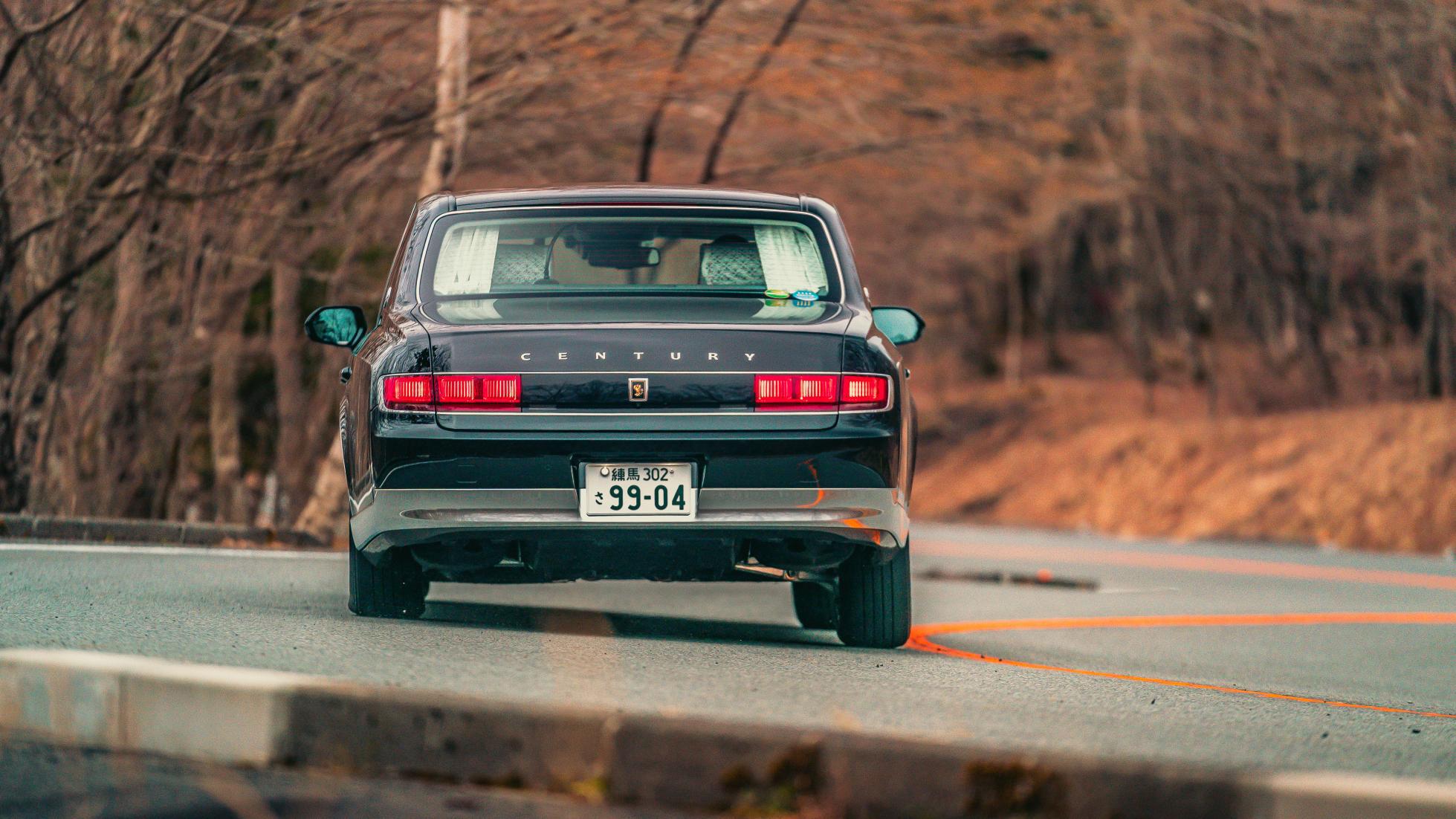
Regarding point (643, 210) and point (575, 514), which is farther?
point (643, 210)

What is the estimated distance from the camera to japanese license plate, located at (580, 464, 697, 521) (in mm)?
6723

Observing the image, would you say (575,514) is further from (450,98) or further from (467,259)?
(450,98)

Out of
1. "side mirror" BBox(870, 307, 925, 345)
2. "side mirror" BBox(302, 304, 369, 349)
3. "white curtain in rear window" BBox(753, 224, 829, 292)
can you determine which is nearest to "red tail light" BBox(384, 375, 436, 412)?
"side mirror" BBox(302, 304, 369, 349)

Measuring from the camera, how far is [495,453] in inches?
264

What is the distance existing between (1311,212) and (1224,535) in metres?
5.68

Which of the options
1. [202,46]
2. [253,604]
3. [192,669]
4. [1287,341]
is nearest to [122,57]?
[202,46]

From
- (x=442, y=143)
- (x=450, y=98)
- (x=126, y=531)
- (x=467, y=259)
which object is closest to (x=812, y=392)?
(x=467, y=259)

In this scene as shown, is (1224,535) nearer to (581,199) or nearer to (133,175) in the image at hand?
(133,175)

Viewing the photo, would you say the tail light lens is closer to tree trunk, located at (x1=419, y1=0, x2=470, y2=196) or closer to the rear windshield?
the rear windshield

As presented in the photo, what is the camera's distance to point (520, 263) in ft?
24.5

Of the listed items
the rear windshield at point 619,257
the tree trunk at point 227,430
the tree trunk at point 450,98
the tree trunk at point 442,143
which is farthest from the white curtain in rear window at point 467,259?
the tree trunk at point 227,430

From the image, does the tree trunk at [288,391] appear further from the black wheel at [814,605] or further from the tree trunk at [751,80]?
the black wheel at [814,605]

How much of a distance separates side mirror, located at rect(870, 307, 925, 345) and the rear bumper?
1.21 metres

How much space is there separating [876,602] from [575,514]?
1.50m
